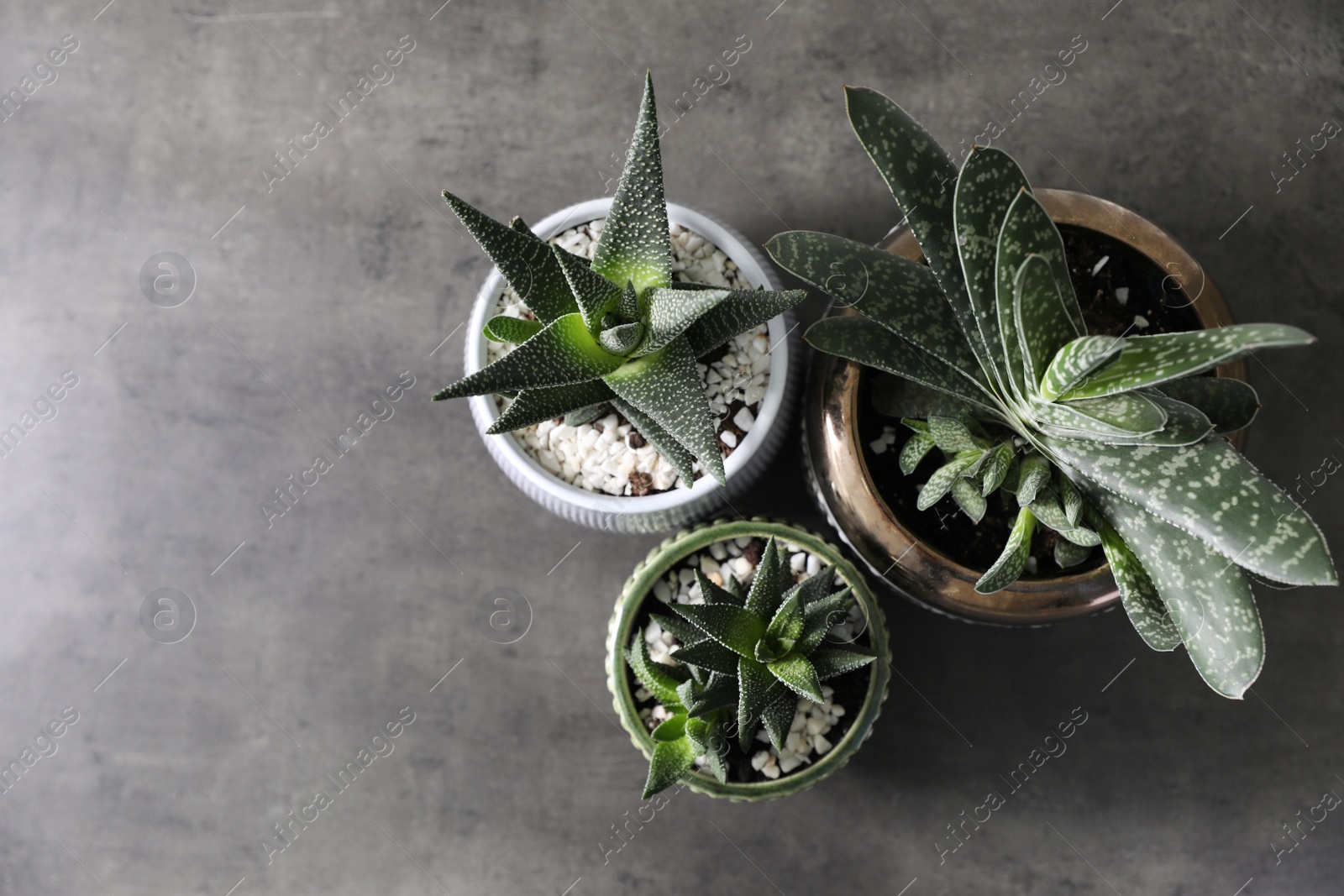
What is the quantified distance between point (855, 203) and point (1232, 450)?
65 centimetres

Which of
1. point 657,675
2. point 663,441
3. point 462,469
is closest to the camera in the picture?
point 663,441

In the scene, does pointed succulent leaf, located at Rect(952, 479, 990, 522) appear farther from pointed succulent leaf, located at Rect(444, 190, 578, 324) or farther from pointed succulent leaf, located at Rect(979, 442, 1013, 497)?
pointed succulent leaf, located at Rect(444, 190, 578, 324)

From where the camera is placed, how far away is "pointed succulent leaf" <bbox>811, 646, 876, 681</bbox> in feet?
2.62

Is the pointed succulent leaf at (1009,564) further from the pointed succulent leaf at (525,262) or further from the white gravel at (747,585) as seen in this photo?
the pointed succulent leaf at (525,262)

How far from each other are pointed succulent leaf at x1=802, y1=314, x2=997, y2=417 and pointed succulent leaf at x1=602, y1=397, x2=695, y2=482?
14 centimetres

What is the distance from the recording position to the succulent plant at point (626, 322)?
654 mm

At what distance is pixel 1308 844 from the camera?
1120mm

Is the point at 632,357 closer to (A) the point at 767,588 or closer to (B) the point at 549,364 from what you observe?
(B) the point at 549,364

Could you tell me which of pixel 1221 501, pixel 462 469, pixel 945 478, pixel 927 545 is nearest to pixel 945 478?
pixel 945 478

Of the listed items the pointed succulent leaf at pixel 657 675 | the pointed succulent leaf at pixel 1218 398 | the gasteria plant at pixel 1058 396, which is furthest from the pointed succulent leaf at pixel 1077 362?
the pointed succulent leaf at pixel 657 675

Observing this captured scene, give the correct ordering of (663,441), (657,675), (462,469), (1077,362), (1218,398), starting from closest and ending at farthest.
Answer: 1. (1077,362)
2. (1218,398)
3. (663,441)
4. (657,675)
5. (462,469)

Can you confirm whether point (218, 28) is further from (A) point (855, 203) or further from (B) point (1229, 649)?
(B) point (1229, 649)

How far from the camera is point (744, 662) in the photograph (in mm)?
799

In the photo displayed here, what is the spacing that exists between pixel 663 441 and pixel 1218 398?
41 centimetres
